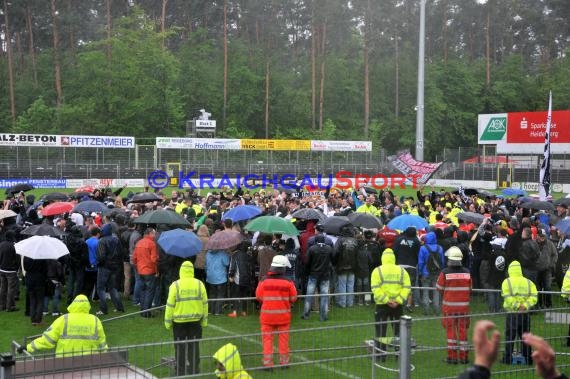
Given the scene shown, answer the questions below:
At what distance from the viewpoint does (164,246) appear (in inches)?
441

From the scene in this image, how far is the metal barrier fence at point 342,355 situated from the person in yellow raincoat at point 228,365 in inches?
5.9

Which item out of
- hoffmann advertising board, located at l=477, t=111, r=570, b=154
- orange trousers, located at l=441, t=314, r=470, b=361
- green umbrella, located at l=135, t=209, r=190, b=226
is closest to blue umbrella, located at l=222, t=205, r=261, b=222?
green umbrella, located at l=135, t=209, r=190, b=226

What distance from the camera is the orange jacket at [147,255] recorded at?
12.0m

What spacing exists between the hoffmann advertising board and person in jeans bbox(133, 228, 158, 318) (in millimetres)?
42496

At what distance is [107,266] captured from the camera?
1189 centimetres

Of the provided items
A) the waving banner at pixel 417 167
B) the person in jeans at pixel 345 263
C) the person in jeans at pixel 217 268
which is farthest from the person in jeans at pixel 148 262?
the waving banner at pixel 417 167

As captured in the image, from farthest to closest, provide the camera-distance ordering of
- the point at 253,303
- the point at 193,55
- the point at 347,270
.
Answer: the point at 193,55
the point at 347,270
the point at 253,303

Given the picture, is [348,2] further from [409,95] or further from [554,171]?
[554,171]

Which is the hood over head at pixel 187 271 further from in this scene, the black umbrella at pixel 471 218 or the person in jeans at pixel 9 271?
the black umbrella at pixel 471 218

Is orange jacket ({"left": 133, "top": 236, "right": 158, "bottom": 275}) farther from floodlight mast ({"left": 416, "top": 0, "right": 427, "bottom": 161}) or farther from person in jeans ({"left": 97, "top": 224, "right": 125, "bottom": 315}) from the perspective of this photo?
floodlight mast ({"left": 416, "top": 0, "right": 427, "bottom": 161})

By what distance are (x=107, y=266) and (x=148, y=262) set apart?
0.67 meters

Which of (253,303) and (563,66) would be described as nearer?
(253,303)

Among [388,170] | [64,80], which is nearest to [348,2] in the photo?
[388,170]

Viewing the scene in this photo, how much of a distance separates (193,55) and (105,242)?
61177mm
